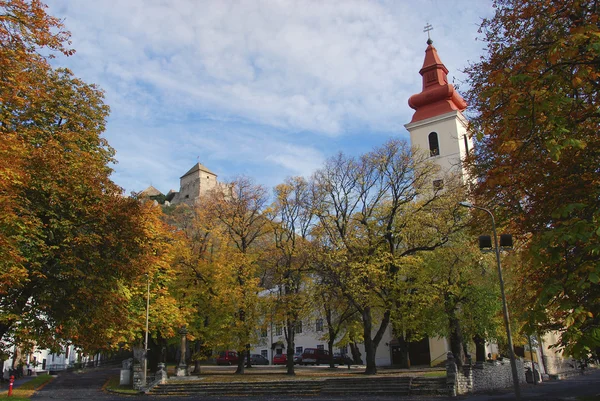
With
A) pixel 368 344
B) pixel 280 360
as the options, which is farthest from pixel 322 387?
pixel 280 360

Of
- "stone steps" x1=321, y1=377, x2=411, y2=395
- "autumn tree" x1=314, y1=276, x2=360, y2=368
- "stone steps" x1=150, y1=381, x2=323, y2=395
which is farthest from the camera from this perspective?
"autumn tree" x1=314, y1=276, x2=360, y2=368

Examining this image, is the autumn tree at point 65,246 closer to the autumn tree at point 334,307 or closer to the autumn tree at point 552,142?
the autumn tree at point 552,142

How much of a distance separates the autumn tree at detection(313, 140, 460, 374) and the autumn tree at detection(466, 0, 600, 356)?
14.8 metres

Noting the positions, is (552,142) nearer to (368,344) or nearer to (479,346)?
(368,344)

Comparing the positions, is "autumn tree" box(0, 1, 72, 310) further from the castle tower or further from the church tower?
the castle tower

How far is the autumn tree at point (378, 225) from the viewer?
28.5 meters

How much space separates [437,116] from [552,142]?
147 ft

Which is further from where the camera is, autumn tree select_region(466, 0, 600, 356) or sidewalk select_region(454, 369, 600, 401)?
sidewalk select_region(454, 369, 600, 401)

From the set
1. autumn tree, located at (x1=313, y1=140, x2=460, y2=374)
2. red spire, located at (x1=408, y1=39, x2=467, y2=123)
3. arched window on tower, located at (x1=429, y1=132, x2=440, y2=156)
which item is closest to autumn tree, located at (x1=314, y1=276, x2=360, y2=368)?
autumn tree, located at (x1=313, y1=140, x2=460, y2=374)

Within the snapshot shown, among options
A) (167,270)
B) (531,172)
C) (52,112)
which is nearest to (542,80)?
(531,172)

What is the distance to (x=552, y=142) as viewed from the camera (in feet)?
22.3

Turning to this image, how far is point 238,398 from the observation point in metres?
23.0

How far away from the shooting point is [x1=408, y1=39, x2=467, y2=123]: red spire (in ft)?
165

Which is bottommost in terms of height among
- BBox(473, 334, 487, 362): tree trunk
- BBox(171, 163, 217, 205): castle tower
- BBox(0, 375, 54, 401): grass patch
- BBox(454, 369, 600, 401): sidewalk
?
BBox(454, 369, 600, 401): sidewalk
